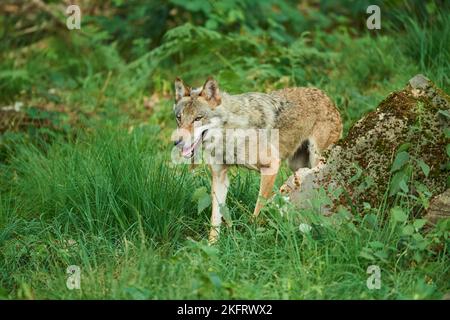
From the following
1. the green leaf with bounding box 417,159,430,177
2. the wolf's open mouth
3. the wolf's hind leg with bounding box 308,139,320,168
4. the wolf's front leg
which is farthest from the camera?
the wolf's hind leg with bounding box 308,139,320,168

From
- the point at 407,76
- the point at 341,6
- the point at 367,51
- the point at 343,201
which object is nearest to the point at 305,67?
the point at 367,51

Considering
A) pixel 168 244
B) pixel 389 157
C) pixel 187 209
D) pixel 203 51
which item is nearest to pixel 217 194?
pixel 187 209

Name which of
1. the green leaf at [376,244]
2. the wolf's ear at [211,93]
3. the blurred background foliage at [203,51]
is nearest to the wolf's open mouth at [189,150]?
the wolf's ear at [211,93]

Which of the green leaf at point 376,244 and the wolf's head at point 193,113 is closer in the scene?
the green leaf at point 376,244

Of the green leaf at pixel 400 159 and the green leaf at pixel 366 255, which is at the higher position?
the green leaf at pixel 400 159

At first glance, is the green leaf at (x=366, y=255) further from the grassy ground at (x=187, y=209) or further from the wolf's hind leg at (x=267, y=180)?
the wolf's hind leg at (x=267, y=180)

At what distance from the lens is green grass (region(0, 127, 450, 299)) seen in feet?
16.5

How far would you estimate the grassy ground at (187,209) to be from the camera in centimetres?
514

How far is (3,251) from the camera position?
605 cm

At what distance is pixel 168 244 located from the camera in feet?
19.2

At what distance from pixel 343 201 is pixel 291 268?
0.91 metres

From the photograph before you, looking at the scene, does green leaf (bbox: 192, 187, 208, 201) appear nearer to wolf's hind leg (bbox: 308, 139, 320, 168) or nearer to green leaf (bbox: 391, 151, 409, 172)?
green leaf (bbox: 391, 151, 409, 172)

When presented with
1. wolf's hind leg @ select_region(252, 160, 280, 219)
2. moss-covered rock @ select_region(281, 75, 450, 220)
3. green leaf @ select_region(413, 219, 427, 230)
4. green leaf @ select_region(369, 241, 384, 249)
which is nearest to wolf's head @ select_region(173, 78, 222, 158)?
wolf's hind leg @ select_region(252, 160, 280, 219)

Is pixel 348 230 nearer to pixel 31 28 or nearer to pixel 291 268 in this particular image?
pixel 291 268
